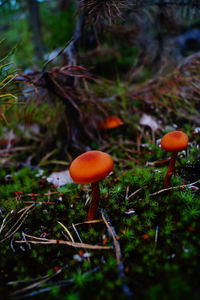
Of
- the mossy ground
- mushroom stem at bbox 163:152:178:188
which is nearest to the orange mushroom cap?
the mossy ground

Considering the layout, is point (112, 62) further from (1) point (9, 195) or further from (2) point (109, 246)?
(2) point (109, 246)

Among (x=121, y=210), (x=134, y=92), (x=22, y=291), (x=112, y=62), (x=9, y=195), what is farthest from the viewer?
(x=112, y=62)

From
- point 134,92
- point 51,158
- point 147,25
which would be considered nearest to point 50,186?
point 51,158

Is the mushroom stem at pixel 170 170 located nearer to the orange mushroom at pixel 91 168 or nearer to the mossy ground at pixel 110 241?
the mossy ground at pixel 110 241

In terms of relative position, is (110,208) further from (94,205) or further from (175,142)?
(175,142)

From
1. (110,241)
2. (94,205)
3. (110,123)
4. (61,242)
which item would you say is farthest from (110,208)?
(110,123)

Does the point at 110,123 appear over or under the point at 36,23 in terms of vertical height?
under
